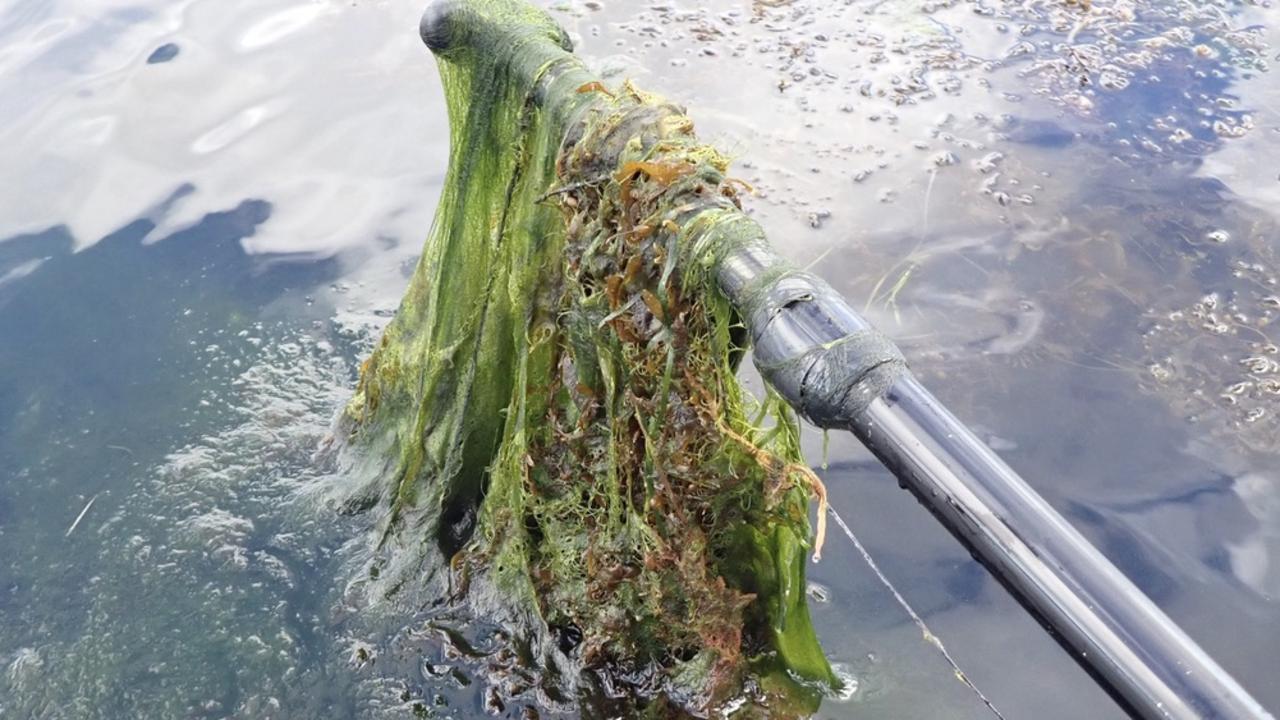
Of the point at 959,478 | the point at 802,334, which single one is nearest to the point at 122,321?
the point at 802,334

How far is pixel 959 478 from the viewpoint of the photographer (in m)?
1.26

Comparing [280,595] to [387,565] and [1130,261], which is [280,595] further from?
[1130,261]

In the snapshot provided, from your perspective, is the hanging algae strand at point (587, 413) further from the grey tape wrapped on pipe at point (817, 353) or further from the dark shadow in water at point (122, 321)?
the dark shadow in water at point (122, 321)

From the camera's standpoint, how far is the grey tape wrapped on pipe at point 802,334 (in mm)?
1398

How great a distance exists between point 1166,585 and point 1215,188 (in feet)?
8.08

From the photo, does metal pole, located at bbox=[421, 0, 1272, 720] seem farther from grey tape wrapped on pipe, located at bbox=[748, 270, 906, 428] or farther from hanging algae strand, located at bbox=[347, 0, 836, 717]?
hanging algae strand, located at bbox=[347, 0, 836, 717]

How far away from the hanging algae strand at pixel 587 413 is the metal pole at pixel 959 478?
7.6 inches

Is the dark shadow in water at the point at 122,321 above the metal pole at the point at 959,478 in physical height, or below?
below

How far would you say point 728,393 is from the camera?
1.97 meters

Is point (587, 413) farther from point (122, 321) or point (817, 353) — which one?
point (122, 321)

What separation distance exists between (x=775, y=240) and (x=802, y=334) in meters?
3.02

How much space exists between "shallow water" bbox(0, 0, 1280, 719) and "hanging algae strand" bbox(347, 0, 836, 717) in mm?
408

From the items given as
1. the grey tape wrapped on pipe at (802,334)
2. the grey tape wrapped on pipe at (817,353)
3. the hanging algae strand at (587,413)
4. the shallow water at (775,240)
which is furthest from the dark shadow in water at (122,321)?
the grey tape wrapped on pipe at (817,353)

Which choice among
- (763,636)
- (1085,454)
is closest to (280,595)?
(763,636)
